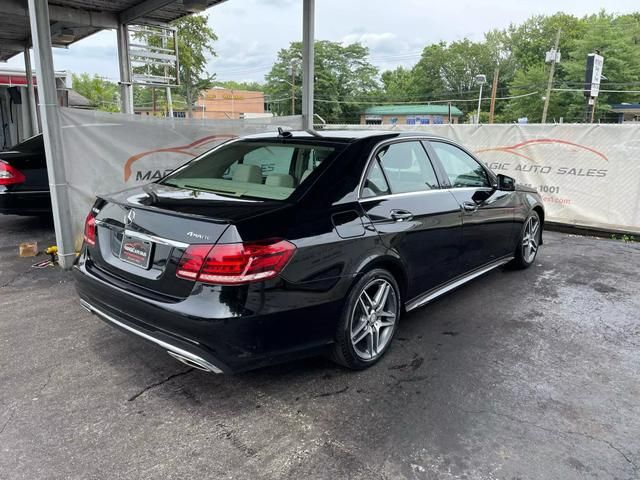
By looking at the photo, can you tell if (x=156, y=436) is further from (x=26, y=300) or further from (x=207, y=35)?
(x=207, y=35)

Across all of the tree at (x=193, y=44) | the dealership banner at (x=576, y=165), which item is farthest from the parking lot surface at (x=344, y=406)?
the tree at (x=193, y=44)

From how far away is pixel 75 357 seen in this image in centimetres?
345

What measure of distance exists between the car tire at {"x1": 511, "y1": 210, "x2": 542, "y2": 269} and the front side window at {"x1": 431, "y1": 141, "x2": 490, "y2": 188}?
107cm

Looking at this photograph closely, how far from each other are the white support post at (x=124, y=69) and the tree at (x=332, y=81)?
50.8 meters

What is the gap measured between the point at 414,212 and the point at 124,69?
764cm

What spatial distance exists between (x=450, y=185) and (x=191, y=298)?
2514 millimetres

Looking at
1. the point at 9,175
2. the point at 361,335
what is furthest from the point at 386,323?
the point at 9,175

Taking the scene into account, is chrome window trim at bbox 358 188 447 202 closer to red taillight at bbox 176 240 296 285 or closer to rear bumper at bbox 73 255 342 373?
rear bumper at bbox 73 255 342 373

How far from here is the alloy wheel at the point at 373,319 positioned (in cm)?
321

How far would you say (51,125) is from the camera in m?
5.13

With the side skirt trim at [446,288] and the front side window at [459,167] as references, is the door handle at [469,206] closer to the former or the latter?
the front side window at [459,167]

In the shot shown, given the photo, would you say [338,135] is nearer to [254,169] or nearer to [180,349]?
[254,169]

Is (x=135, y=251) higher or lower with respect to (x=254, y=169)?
Answer: lower

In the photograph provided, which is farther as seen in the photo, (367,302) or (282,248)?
(367,302)
